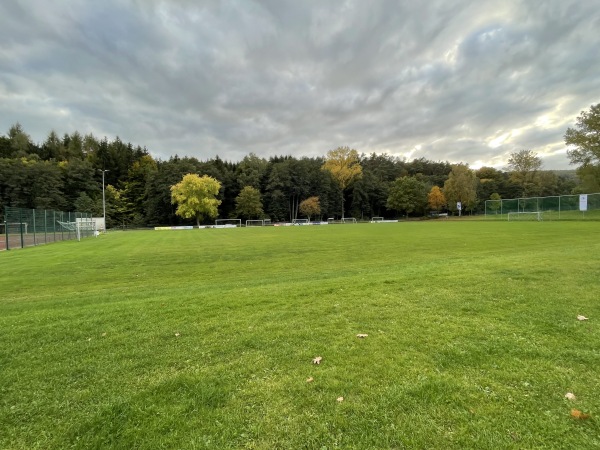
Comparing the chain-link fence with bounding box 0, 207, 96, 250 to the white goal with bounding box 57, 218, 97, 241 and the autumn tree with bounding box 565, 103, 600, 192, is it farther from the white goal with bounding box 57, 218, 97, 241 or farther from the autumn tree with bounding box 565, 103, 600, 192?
the autumn tree with bounding box 565, 103, 600, 192

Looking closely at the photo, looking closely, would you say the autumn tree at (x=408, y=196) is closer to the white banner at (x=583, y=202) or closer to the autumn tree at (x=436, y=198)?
the autumn tree at (x=436, y=198)

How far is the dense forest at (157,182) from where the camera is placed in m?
63.2

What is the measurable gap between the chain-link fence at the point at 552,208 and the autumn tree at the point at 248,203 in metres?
47.7

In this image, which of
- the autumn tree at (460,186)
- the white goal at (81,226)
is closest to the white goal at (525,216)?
the autumn tree at (460,186)

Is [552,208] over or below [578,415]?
over

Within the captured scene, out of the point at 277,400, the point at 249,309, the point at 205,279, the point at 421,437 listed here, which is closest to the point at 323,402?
the point at 277,400

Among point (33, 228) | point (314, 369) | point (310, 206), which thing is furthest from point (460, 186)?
point (314, 369)

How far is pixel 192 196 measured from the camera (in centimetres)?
6888

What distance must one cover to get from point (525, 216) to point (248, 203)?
5374 centimetres

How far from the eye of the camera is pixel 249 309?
5641 mm

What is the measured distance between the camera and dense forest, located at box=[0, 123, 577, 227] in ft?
207

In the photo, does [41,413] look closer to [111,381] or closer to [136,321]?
[111,381]

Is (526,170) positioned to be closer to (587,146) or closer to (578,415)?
(587,146)

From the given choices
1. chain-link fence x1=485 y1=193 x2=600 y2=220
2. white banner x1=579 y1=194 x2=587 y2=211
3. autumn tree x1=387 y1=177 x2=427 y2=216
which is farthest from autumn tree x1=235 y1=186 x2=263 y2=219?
white banner x1=579 y1=194 x2=587 y2=211
